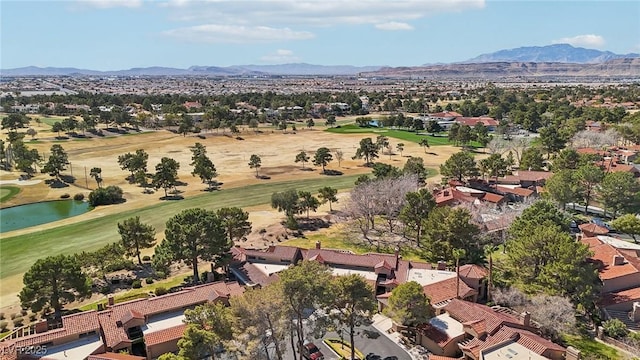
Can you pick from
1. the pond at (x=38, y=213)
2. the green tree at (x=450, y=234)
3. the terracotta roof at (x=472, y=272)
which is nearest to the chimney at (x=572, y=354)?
the terracotta roof at (x=472, y=272)

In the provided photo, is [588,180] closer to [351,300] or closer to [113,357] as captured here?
[351,300]

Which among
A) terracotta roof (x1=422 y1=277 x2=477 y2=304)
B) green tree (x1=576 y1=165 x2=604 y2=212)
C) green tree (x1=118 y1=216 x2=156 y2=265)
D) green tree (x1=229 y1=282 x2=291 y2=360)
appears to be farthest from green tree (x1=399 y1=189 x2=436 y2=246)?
green tree (x1=229 y1=282 x2=291 y2=360)

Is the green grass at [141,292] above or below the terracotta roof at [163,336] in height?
below

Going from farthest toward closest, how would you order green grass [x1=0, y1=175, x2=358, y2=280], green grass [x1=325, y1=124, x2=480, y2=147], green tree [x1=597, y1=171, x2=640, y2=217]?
green grass [x1=325, y1=124, x2=480, y2=147] < green tree [x1=597, y1=171, x2=640, y2=217] < green grass [x1=0, y1=175, x2=358, y2=280]

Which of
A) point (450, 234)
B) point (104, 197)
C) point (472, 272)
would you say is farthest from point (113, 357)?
point (104, 197)

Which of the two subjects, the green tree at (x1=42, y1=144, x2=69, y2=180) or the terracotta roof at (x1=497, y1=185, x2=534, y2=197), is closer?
the terracotta roof at (x1=497, y1=185, x2=534, y2=197)

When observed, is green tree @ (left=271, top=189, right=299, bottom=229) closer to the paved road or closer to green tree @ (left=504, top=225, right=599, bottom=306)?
the paved road

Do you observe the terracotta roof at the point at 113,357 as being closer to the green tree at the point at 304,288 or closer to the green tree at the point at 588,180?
the green tree at the point at 304,288
